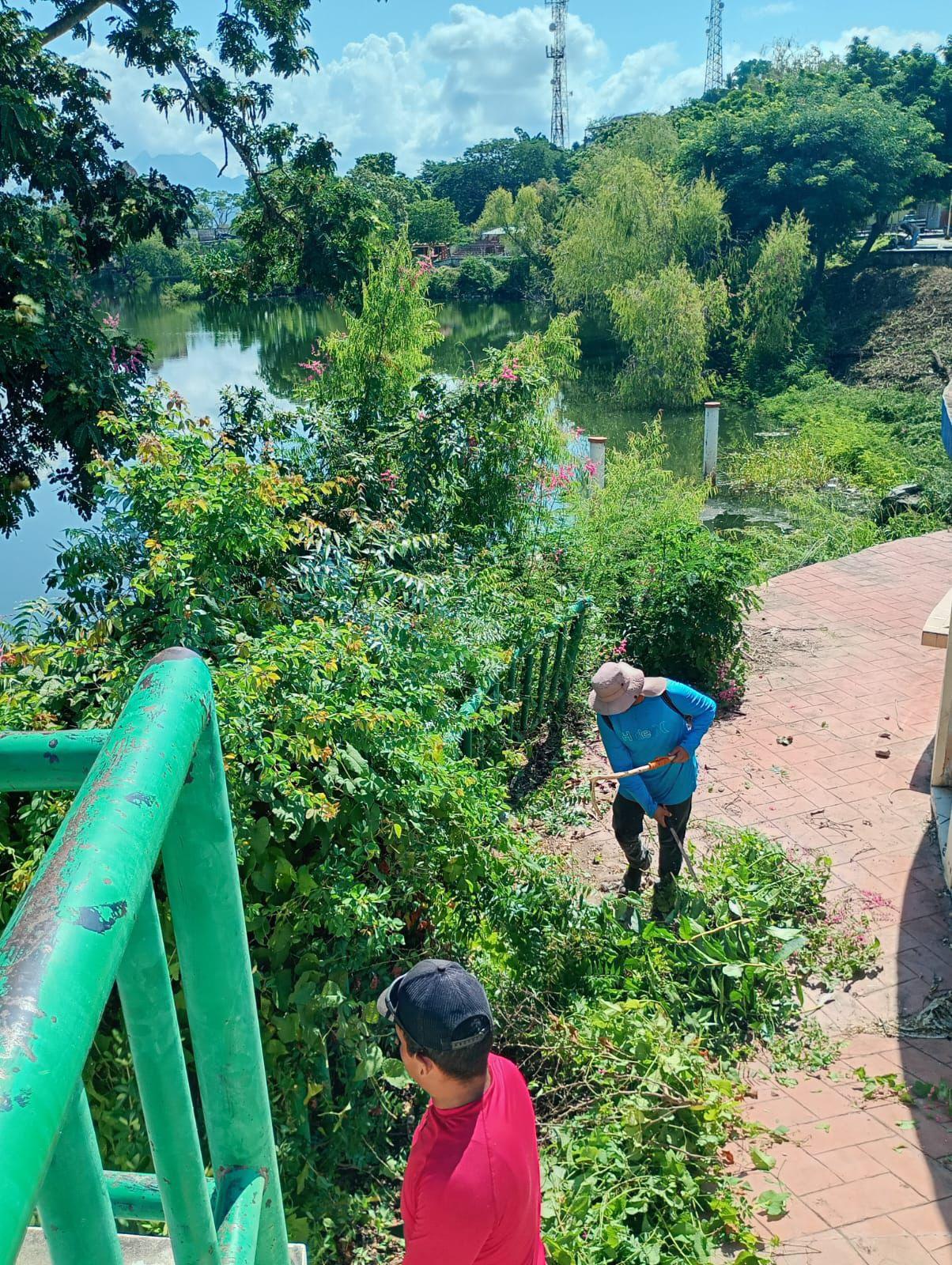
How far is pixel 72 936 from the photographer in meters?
0.51

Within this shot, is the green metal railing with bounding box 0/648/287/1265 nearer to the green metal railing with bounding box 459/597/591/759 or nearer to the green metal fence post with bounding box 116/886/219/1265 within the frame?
the green metal fence post with bounding box 116/886/219/1265

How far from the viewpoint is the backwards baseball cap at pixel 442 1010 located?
200 cm

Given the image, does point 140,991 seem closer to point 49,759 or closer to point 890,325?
point 49,759

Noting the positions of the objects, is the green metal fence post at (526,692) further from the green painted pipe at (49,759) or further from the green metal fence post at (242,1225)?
the green painted pipe at (49,759)

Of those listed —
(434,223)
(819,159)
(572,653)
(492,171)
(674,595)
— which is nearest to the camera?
(572,653)

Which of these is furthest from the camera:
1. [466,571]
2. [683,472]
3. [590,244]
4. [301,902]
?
[590,244]

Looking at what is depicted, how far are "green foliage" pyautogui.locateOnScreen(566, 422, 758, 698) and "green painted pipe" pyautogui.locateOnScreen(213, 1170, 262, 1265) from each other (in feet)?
20.1

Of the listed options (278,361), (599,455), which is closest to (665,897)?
(599,455)

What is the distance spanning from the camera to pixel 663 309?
24.8 metres

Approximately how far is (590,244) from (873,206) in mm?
8957

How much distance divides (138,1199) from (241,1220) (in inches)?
4.2

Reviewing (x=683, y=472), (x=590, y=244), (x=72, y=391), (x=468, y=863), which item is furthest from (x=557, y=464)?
(x=590, y=244)

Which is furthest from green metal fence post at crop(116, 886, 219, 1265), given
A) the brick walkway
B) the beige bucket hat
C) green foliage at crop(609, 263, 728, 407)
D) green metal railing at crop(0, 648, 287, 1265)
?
green foliage at crop(609, 263, 728, 407)

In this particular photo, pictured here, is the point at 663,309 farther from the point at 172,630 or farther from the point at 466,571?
the point at 172,630
